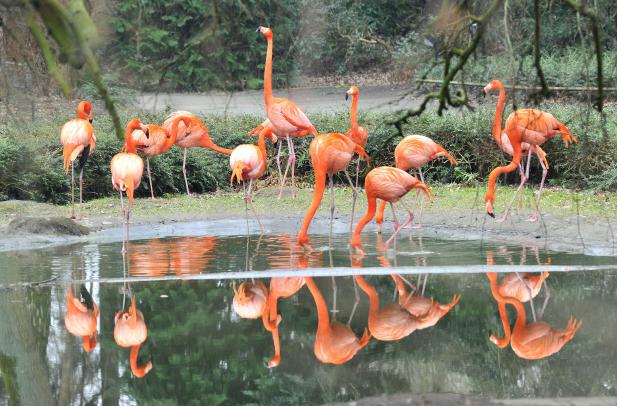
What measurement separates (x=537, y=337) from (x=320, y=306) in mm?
1520

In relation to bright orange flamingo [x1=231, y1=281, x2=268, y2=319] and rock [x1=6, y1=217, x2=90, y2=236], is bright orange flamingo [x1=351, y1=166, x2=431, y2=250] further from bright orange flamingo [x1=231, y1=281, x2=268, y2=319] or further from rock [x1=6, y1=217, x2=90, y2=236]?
rock [x1=6, y1=217, x2=90, y2=236]

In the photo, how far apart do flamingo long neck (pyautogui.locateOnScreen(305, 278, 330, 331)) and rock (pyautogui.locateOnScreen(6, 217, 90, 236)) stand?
3393 mm

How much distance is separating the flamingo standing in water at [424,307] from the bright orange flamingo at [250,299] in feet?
3.04

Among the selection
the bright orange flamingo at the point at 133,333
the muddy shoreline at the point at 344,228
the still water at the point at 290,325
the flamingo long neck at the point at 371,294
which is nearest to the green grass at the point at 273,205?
the muddy shoreline at the point at 344,228

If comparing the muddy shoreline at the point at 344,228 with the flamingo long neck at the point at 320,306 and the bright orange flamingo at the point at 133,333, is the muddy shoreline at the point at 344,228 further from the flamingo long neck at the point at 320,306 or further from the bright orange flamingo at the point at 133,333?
the bright orange flamingo at the point at 133,333

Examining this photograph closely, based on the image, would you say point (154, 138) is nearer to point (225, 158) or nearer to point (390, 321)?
point (225, 158)

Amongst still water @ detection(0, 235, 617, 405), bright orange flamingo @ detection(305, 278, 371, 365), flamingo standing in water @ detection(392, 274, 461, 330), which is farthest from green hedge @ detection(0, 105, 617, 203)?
bright orange flamingo @ detection(305, 278, 371, 365)

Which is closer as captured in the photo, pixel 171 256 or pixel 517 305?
pixel 517 305

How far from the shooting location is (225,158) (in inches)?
542

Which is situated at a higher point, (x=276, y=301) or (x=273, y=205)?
(x=273, y=205)

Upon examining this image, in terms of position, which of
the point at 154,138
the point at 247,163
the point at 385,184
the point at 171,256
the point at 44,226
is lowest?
the point at 171,256

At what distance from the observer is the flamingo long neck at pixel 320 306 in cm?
586

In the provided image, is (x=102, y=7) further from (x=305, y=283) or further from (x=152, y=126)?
(x=152, y=126)

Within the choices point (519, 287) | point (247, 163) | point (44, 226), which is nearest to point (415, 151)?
point (247, 163)
